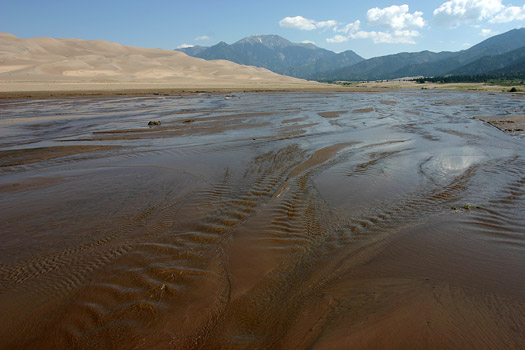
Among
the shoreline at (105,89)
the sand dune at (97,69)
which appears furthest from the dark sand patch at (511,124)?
the sand dune at (97,69)

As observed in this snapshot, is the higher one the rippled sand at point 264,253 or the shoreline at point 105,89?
the shoreline at point 105,89

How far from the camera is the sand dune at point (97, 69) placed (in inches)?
2285

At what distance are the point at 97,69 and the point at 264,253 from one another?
91.9 metres

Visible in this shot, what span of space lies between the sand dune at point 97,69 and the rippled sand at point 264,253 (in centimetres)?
5134

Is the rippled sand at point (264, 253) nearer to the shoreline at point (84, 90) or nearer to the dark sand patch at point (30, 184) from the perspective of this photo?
the dark sand patch at point (30, 184)

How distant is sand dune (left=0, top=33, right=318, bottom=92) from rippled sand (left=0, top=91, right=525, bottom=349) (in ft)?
168

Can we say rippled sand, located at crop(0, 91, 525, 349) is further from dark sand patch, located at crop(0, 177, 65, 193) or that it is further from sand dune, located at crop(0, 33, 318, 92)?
sand dune, located at crop(0, 33, 318, 92)

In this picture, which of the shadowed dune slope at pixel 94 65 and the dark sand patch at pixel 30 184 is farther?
the shadowed dune slope at pixel 94 65

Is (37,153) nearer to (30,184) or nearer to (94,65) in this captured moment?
(30,184)

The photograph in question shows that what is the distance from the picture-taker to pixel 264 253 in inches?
170

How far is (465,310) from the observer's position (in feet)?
10.6

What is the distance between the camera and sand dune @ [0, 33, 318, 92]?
190 feet

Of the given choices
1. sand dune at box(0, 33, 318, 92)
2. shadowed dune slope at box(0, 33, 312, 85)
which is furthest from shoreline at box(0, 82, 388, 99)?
shadowed dune slope at box(0, 33, 312, 85)

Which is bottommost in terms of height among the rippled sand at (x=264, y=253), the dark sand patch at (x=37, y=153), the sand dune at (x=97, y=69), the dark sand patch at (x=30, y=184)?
the rippled sand at (x=264, y=253)
